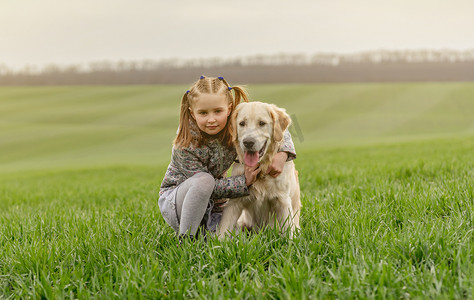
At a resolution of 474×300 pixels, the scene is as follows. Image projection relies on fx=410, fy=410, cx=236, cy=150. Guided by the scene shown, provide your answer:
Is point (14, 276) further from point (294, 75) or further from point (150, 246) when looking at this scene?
point (294, 75)

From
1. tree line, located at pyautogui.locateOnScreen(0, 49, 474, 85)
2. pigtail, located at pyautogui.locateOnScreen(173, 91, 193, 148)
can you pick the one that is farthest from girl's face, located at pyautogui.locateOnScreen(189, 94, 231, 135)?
tree line, located at pyautogui.locateOnScreen(0, 49, 474, 85)

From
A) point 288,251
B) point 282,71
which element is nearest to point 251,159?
point 288,251

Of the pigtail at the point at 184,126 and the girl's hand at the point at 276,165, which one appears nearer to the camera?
the girl's hand at the point at 276,165

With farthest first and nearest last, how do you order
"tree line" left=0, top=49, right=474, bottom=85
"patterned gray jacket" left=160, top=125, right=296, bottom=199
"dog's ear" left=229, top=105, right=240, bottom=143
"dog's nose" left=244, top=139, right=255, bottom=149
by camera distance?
"tree line" left=0, top=49, right=474, bottom=85 < "patterned gray jacket" left=160, top=125, right=296, bottom=199 < "dog's ear" left=229, top=105, right=240, bottom=143 < "dog's nose" left=244, top=139, right=255, bottom=149

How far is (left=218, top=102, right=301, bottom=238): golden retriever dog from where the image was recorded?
10.6ft

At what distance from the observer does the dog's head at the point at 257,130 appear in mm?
3193

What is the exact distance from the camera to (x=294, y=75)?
55719 millimetres

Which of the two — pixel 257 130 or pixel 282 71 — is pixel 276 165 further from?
pixel 282 71

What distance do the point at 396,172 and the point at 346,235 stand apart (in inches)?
154

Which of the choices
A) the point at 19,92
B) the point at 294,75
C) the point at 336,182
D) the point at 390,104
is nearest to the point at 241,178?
the point at 336,182

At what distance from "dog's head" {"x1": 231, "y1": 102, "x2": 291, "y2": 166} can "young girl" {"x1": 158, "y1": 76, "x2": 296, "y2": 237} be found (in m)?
0.11

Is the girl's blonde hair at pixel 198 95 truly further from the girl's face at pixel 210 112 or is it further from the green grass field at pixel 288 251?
the green grass field at pixel 288 251

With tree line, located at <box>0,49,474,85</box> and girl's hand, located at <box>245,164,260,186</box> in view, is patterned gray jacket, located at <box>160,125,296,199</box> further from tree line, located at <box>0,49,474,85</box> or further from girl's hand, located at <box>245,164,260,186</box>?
tree line, located at <box>0,49,474,85</box>

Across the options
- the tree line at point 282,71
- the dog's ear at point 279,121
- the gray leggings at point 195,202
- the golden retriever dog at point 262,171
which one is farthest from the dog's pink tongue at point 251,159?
the tree line at point 282,71
